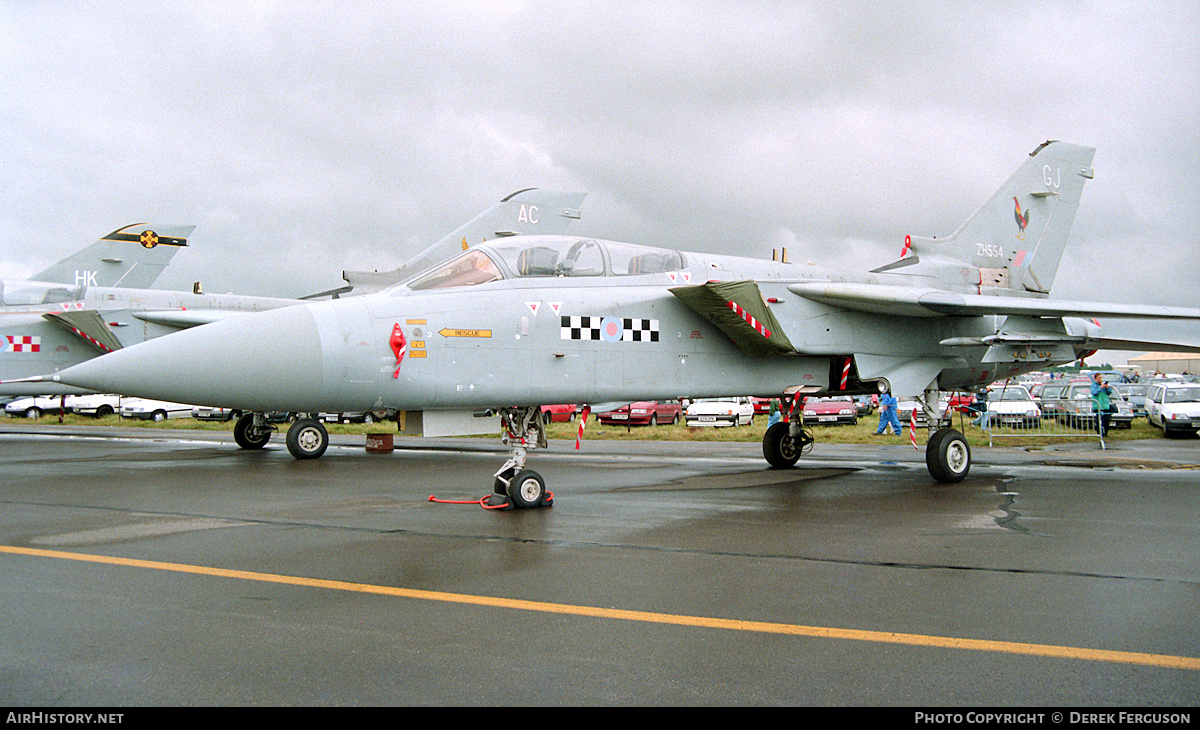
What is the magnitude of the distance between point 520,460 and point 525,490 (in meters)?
0.33

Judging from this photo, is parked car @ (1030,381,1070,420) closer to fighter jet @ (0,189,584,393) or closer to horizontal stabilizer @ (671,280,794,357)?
fighter jet @ (0,189,584,393)

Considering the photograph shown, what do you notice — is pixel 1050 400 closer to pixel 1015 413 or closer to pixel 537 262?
pixel 1015 413

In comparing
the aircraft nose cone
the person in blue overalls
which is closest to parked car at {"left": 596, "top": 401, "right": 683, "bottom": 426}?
the person in blue overalls

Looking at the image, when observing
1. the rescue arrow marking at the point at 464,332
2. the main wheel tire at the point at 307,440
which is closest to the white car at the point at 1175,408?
the rescue arrow marking at the point at 464,332

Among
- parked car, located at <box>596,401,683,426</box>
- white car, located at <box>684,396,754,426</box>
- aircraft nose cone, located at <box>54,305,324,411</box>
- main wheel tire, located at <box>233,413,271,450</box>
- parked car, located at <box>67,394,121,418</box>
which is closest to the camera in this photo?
aircraft nose cone, located at <box>54,305,324,411</box>

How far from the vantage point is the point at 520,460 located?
816 cm

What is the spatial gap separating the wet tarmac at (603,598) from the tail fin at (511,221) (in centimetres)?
1017

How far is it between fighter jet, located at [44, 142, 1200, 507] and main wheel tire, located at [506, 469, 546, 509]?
15 millimetres

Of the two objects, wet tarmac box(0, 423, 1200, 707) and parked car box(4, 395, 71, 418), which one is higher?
parked car box(4, 395, 71, 418)

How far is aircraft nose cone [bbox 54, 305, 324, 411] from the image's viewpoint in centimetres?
697

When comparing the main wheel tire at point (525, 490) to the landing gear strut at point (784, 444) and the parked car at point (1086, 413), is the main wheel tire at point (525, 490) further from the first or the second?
the parked car at point (1086, 413)

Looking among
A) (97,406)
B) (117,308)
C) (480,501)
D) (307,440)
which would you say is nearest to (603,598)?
(480,501)

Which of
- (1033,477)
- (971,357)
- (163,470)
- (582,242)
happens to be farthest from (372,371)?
(1033,477)
